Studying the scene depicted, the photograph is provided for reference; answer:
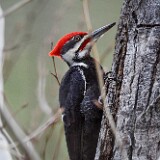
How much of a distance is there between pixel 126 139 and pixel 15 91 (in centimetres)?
300

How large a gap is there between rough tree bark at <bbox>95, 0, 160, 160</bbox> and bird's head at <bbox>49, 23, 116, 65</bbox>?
0.96 metres

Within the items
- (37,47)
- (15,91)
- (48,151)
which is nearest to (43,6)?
(37,47)

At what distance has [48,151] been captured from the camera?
482cm

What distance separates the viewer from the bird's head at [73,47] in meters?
3.62

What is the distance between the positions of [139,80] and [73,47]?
46.3 inches

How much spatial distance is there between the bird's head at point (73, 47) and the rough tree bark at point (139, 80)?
96 centimetres

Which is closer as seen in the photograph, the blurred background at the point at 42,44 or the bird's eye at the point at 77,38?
the bird's eye at the point at 77,38

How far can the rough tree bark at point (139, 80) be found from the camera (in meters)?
2.54

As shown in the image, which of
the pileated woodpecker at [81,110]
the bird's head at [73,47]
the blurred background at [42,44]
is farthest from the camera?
the blurred background at [42,44]

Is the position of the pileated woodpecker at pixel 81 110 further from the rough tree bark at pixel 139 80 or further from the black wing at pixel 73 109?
the rough tree bark at pixel 139 80

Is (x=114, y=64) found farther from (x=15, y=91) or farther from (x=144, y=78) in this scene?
(x=15, y=91)

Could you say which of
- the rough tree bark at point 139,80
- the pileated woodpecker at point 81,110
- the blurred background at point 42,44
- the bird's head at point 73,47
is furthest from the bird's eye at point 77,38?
the rough tree bark at point 139,80

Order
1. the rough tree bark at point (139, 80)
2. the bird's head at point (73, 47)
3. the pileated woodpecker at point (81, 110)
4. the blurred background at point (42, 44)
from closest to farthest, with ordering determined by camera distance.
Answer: the rough tree bark at point (139, 80)
the pileated woodpecker at point (81, 110)
the bird's head at point (73, 47)
the blurred background at point (42, 44)

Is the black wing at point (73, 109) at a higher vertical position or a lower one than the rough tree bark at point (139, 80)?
lower
